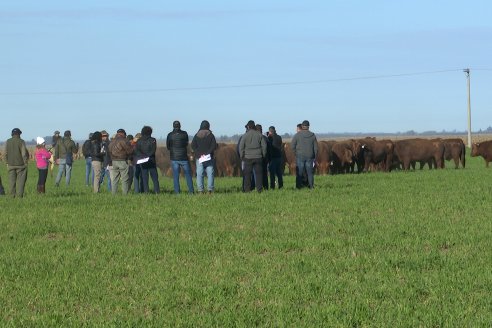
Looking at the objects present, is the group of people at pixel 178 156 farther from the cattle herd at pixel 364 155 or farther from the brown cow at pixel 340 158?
the brown cow at pixel 340 158

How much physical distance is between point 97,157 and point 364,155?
770 inches

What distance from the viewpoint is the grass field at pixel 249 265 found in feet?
26.5

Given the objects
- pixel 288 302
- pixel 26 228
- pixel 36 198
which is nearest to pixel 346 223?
pixel 26 228

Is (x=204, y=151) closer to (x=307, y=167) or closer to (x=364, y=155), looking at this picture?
(x=307, y=167)

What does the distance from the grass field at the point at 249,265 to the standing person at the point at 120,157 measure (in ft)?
14.0

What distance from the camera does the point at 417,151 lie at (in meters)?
45.0

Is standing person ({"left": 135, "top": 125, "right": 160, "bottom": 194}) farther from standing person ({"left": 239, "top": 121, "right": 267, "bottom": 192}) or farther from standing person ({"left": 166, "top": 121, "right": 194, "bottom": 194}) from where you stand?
standing person ({"left": 239, "top": 121, "right": 267, "bottom": 192})

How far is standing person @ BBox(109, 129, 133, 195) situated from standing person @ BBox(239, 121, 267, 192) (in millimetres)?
2783

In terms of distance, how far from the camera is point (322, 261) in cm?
1087

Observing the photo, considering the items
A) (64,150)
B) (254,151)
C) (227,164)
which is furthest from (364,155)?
(254,151)

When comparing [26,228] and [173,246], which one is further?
[26,228]

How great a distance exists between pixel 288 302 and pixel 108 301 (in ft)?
5.47

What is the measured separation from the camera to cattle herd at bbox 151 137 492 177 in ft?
137

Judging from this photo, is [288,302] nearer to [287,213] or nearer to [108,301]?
[108,301]
